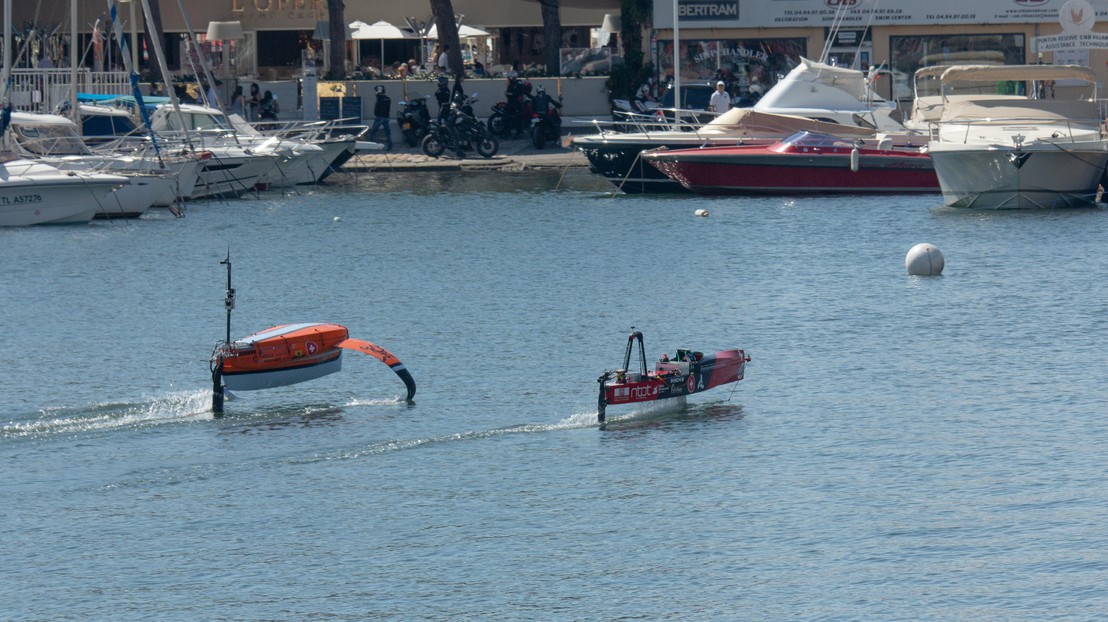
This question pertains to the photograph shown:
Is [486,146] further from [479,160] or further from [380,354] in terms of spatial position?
[380,354]

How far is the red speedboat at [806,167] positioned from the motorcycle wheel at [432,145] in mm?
8357

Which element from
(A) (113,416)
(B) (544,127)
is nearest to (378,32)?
(B) (544,127)

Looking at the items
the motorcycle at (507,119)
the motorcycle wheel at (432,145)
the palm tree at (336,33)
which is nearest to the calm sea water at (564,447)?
the motorcycle wheel at (432,145)

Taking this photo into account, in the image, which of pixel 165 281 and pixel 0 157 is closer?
pixel 165 281

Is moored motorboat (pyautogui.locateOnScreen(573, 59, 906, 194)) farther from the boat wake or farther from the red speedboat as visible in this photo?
the boat wake

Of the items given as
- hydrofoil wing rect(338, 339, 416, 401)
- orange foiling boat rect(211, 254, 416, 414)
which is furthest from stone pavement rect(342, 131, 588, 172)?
orange foiling boat rect(211, 254, 416, 414)

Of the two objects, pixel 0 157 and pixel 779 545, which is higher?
pixel 0 157

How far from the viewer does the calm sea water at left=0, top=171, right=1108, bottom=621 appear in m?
12.7

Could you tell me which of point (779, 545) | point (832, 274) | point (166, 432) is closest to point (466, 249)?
point (832, 274)

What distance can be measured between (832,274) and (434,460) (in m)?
12.5

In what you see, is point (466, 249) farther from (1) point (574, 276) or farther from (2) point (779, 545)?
(2) point (779, 545)

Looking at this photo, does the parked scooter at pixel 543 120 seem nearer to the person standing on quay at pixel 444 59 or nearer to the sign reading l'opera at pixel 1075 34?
the person standing on quay at pixel 444 59

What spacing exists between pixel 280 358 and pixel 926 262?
12373 millimetres

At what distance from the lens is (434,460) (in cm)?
1603
